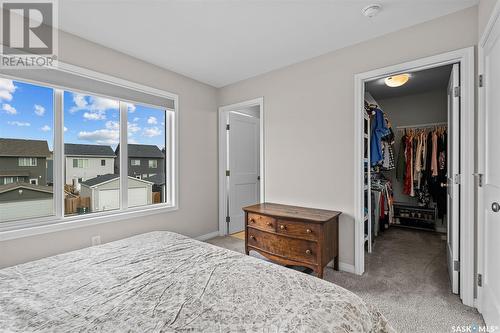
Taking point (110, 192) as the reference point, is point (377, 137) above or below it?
above

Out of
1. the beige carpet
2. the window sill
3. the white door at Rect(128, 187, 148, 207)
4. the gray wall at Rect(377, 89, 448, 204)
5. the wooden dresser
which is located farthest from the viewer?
the gray wall at Rect(377, 89, 448, 204)

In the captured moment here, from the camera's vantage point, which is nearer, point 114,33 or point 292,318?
point 292,318

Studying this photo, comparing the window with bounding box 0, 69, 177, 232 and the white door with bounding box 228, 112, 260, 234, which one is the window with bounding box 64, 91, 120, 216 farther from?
the white door with bounding box 228, 112, 260, 234

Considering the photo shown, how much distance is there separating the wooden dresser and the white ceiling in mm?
1838

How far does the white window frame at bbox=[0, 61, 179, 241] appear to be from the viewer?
2094 mm

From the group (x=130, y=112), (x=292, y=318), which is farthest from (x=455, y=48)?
(x=130, y=112)

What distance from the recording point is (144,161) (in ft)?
10.1

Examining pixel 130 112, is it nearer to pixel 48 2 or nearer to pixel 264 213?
pixel 48 2

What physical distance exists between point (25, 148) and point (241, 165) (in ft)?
9.14

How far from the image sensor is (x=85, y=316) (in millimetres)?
905

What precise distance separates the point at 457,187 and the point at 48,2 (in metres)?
3.78

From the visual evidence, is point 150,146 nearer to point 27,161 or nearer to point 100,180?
point 100,180

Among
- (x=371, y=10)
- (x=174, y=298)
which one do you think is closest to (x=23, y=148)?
(x=174, y=298)

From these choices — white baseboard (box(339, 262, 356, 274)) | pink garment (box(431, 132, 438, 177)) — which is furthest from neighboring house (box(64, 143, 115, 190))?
pink garment (box(431, 132, 438, 177))
